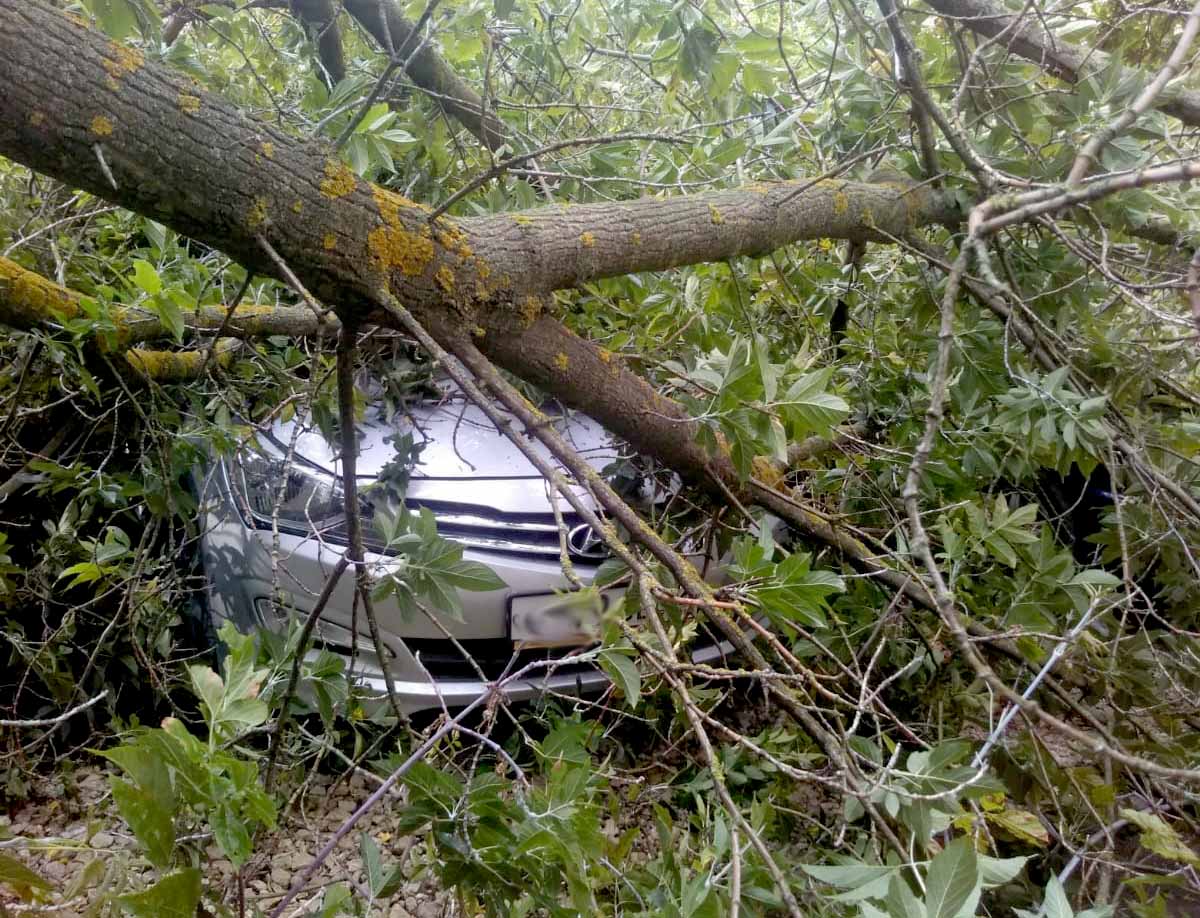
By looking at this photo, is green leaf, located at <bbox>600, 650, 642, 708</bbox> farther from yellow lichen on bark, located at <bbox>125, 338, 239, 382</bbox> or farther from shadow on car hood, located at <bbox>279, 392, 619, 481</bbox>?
yellow lichen on bark, located at <bbox>125, 338, 239, 382</bbox>

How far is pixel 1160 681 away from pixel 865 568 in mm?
894

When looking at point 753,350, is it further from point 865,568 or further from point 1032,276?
point 1032,276

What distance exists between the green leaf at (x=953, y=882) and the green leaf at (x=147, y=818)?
90 cm

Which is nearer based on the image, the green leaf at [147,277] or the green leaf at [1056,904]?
the green leaf at [1056,904]

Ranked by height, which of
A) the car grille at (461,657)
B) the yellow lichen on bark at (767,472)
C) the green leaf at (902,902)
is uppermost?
the yellow lichen on bark at (767,472)

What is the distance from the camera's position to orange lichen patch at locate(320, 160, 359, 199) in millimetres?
1242

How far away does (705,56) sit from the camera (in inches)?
84.0

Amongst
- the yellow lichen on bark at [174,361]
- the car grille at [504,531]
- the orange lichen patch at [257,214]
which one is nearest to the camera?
the orange lichen patch at [257,214]

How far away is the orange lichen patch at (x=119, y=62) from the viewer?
1.02 metres

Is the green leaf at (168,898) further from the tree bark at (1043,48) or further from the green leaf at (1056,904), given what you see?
the tree bark at (1043,48)

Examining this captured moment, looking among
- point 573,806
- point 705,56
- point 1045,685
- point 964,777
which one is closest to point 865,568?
point 1045,685

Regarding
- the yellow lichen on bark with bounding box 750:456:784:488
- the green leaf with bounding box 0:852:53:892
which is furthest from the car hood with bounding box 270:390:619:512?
the green leaf with bounding box 0:852:53:892

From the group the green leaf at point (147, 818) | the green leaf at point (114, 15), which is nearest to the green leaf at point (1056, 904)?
the green leaf at point (147, 818)

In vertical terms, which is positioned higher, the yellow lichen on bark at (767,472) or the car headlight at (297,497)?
the yellow lichen on bark at (767,472)
